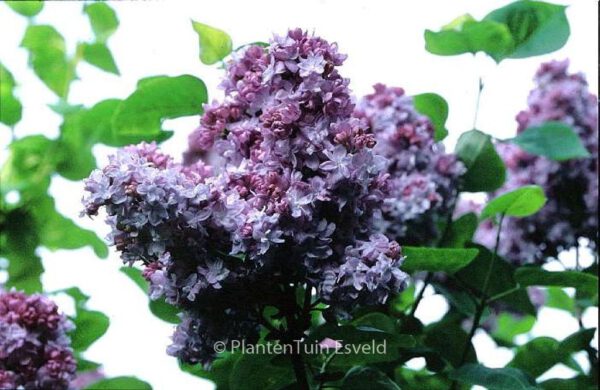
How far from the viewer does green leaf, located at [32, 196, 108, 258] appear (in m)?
1.38

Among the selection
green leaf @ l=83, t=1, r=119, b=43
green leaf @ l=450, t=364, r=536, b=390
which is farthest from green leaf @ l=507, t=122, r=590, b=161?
green leaf @ l=83, t=1, r=119, b=43

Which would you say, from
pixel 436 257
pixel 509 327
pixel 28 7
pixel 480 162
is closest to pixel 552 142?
pixel 480 162

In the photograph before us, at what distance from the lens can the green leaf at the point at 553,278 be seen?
112cm

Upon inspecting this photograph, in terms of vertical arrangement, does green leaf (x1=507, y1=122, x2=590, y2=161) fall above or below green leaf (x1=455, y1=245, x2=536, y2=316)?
above

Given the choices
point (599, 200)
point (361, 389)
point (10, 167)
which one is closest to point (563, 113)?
point (599, 200)

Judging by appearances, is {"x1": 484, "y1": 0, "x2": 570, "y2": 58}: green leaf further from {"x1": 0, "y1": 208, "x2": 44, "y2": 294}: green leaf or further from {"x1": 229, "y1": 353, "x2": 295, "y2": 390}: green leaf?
{"x1": 0, "y1": 208, "x2": 44, "y2": 294}: green leaf

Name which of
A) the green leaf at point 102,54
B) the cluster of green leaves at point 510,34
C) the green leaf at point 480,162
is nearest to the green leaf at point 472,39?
the cluster of green leaves at point 510,34

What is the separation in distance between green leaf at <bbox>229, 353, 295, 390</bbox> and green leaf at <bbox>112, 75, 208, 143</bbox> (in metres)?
0.28

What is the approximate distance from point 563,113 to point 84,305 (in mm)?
810

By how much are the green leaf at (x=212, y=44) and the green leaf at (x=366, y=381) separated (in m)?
0.36

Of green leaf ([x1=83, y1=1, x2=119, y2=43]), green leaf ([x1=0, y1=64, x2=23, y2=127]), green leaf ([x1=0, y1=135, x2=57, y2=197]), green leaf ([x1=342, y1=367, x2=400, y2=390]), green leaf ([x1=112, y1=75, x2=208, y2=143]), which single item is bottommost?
green leaf ([x1=342, y1=367, x2=400, y2=390])

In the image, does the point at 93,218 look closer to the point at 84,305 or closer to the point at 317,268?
the point at 317,268

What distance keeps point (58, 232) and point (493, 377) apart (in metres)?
0.72

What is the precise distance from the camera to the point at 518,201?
1170mm
